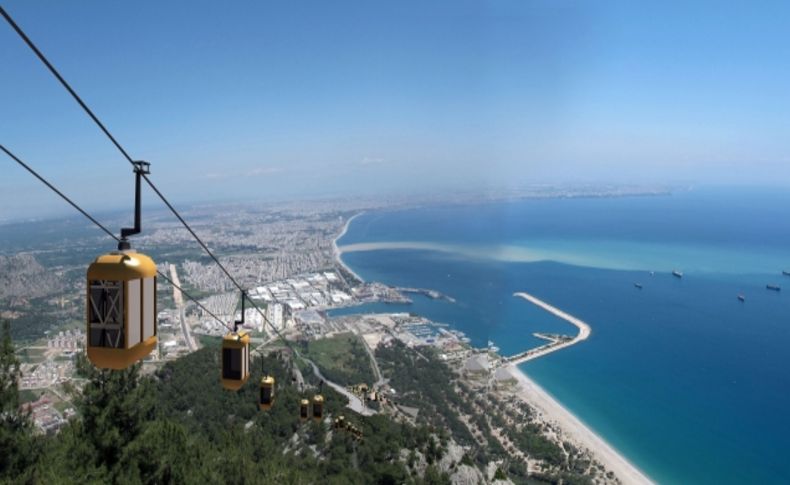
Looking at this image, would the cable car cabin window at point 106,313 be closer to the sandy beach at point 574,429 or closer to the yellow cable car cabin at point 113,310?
the yellow cable car cabin at point 113,310

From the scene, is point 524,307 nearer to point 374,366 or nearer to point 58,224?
point 374,366

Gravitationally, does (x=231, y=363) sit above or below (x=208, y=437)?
above

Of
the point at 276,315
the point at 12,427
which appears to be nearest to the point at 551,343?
the point at 276,315

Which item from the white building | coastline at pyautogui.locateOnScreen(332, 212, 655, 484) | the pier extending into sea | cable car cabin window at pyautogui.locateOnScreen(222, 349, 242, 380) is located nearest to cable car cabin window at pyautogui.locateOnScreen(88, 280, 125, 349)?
cable car cabin window at pyautogui.locateOnScreen(222, 349, 242, 380)

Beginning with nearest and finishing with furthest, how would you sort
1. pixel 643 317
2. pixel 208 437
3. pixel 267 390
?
pixel 267 390
pixel 208 437
pixel 643 317

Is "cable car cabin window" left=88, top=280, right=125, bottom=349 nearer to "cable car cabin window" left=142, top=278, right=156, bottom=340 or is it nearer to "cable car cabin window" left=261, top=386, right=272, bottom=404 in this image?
"cable car cabin window" left=142, top=278, right=156, bottom=340

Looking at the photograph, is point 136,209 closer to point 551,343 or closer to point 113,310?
point 113,310

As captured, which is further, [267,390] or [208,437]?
[208,437]

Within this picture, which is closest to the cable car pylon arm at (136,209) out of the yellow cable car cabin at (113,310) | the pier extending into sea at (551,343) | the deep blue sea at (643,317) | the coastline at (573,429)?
the yellow cable car cabin at (113,310)
